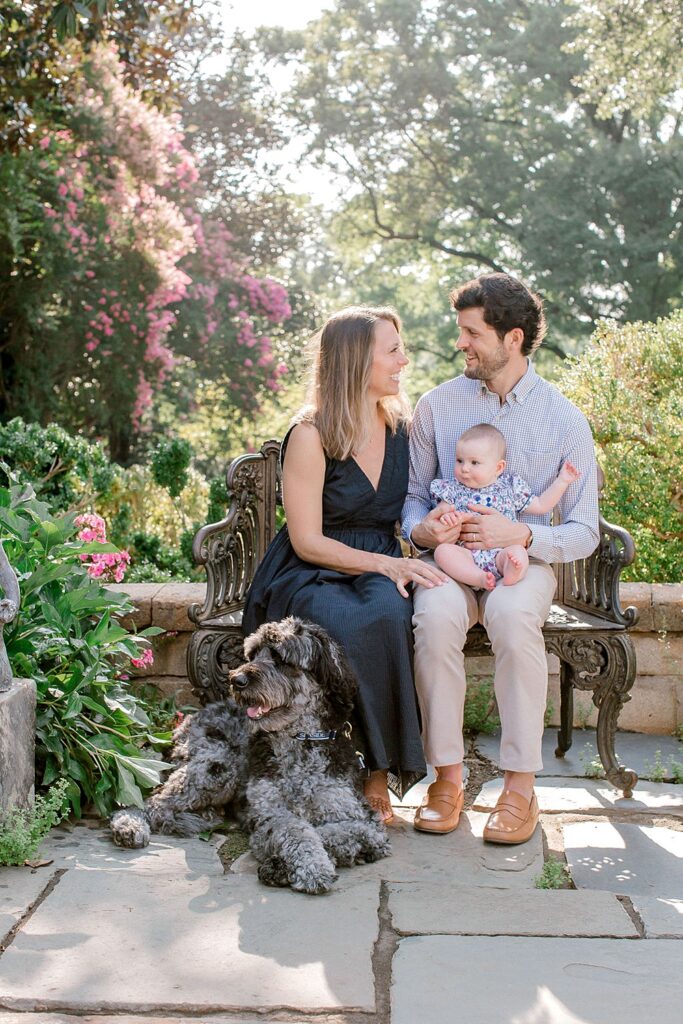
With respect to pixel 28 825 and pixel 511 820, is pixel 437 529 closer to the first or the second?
pixel 511 820

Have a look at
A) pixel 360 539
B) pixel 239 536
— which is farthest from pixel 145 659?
pixel 360 539

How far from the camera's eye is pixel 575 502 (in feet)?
13.1

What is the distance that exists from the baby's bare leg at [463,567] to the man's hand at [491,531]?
0.05 metres

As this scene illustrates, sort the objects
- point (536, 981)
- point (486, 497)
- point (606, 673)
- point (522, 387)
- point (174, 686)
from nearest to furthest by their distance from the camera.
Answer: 1. point (536, 981)
2. point (486, 497)
3. point (606, 673)
4. point (522, 387)
5. point (174, 686)

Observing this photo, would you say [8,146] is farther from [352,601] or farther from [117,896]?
[117,896]

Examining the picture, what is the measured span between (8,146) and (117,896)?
4995mm

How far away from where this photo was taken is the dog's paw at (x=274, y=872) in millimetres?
2994

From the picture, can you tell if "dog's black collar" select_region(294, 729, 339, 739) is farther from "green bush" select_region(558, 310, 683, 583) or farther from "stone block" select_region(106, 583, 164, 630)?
"green bush" select_region(558, 310, 683, 583)

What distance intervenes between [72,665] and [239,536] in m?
1.00

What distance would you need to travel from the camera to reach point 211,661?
3963mm

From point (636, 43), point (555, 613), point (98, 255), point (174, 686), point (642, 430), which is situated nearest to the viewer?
point (555, 613)

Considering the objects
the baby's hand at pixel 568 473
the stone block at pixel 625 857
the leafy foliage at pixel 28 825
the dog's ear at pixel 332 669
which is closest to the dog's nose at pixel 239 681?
the dog's ear at pixel 332 669

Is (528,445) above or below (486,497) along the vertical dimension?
A: above

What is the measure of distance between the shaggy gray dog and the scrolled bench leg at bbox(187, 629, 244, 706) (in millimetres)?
493
